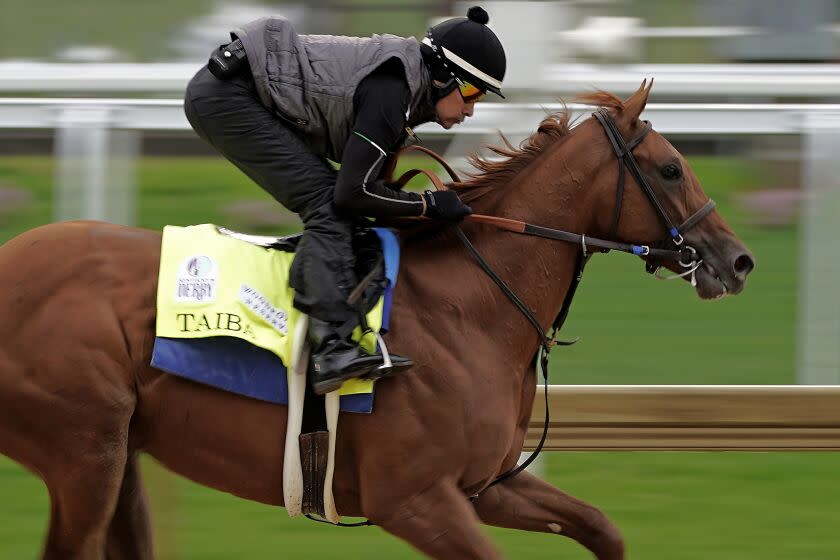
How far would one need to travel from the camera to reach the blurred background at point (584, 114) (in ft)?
19.4

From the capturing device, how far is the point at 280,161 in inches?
179

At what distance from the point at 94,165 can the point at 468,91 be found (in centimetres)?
235

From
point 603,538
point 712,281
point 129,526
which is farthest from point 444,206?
point 129,526

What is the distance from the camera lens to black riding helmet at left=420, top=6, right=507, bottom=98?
4.45 m

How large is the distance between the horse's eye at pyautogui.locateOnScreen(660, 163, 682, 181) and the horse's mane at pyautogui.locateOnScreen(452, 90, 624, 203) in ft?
0.80

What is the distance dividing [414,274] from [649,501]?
2.24 m

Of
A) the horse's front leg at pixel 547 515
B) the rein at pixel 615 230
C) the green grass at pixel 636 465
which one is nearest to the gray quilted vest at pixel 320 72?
the rein at pixel 615 230

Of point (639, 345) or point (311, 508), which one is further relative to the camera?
point (639, 345)

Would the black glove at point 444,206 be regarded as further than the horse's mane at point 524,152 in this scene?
No

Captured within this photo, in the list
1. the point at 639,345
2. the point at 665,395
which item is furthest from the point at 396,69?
the point at 639,345

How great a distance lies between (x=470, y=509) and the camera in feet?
14.6

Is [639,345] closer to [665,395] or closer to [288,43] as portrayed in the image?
[665,395]

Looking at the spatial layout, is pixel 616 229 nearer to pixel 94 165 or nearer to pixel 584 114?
pixel 584 114

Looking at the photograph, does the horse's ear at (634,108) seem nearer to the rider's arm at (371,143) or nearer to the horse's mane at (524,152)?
the horse's mane at (524,152)
